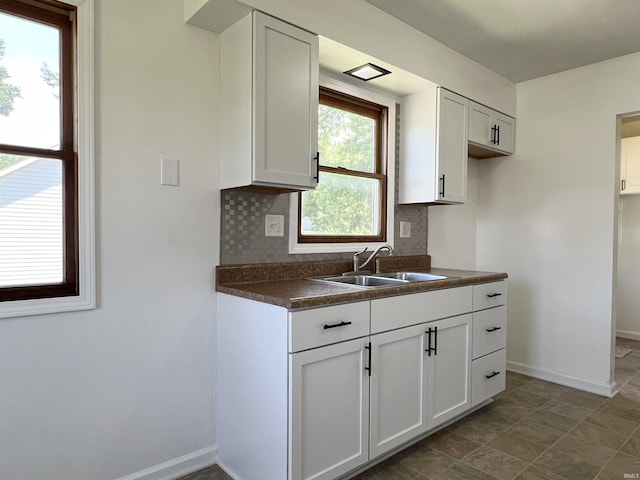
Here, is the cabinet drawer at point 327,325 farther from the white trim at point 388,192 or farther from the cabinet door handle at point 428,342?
the white trim at point 388,192

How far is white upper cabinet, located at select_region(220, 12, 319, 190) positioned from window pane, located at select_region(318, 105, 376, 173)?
0.56m

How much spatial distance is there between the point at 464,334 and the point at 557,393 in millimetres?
1181

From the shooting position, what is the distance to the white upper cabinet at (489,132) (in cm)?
295

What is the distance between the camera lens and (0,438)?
57.2 inches

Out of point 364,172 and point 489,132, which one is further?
point 489,132

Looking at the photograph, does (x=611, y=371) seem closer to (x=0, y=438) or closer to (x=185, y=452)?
(x=185, y=452)

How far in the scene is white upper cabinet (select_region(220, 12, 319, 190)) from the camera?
5.77 feet

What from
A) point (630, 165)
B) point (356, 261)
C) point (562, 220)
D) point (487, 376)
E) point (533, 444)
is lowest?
point (533, 444)

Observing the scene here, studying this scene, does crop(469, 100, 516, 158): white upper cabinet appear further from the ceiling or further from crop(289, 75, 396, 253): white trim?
crop(289, 75, 396, 253): white trim

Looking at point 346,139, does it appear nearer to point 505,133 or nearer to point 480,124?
point 480,124

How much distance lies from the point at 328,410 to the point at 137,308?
93 cm

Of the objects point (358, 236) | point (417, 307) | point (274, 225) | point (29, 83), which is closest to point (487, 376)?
point (417, 307)

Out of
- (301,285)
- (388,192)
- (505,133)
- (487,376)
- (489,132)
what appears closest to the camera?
(301,285)

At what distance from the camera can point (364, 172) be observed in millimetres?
2734
